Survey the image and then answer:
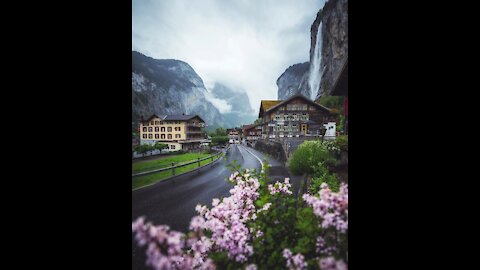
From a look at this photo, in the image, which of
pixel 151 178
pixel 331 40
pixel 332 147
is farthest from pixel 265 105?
pixel 151 178

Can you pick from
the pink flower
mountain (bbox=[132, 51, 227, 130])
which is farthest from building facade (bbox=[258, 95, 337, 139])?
the pink flower

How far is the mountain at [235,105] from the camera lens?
3.36m

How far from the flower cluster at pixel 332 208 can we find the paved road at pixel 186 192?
1.38ft

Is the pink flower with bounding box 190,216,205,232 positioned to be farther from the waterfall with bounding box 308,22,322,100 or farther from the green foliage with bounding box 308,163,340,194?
the waterfall with bounding box 308,22,322,100

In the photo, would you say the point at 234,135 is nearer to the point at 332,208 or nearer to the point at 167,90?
the point at 167,90

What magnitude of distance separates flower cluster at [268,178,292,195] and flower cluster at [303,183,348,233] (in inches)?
13.4

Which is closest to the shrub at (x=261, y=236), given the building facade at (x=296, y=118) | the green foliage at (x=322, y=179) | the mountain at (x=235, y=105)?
the green foliage at (x=322, y=179)

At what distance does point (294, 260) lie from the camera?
228cm
